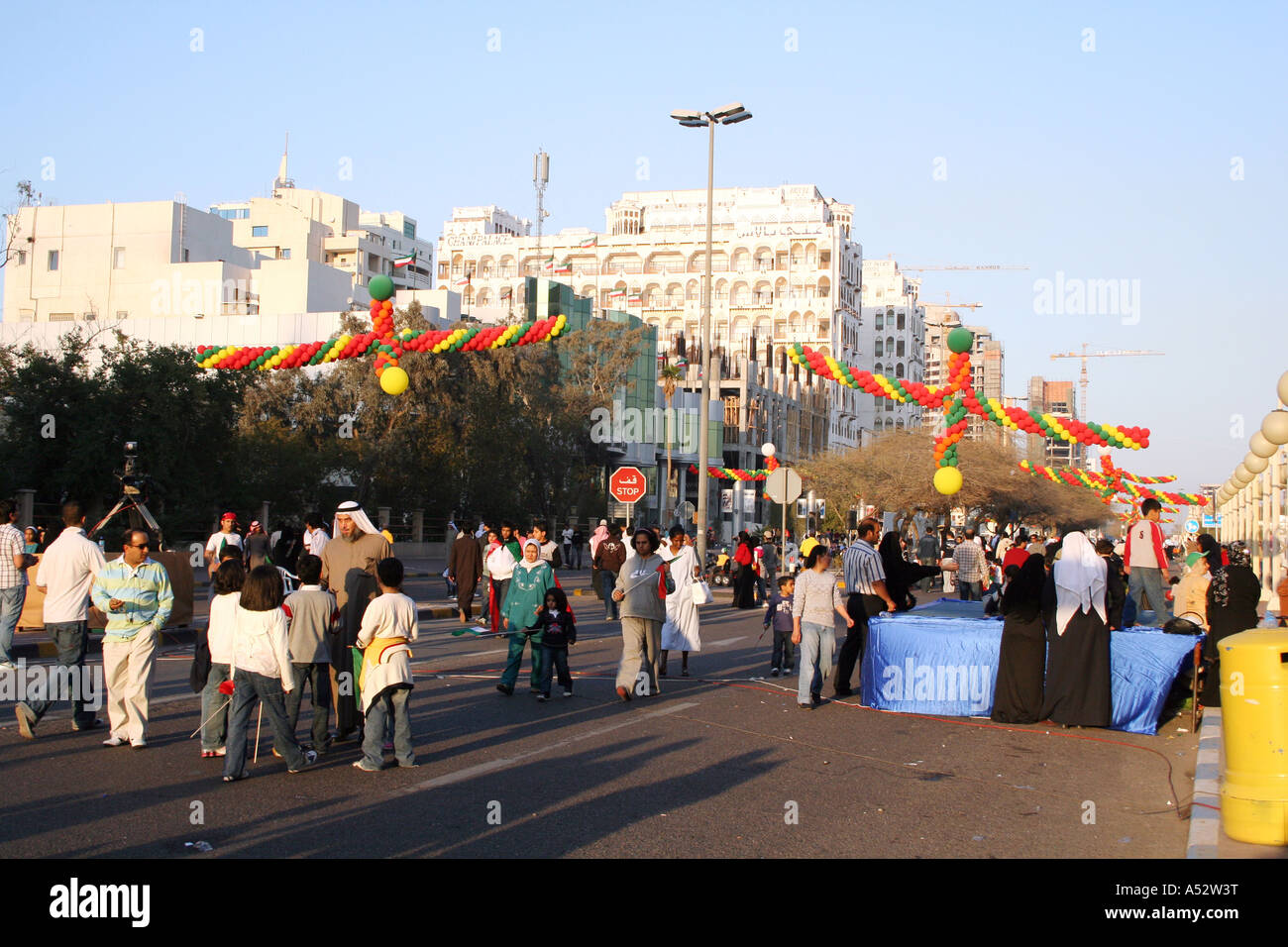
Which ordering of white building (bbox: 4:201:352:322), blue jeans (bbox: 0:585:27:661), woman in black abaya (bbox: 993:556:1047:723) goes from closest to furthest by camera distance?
blue jeans (bbox: 0:585:27:661) → woman in black abaya (bbox: 993:556:1047:723) → white building (bbox: 4:201:352:322)

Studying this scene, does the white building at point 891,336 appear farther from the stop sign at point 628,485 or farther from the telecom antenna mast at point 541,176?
the stop sign at point 628,485

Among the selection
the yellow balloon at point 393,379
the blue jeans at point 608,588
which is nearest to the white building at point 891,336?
the blue jeans at point 608,588

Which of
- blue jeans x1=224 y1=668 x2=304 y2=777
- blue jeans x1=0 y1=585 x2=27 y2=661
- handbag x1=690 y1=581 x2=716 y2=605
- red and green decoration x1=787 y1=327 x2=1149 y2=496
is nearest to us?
blue jeans x1=224 y1=668 x2=304 y2=777

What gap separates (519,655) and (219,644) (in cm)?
411

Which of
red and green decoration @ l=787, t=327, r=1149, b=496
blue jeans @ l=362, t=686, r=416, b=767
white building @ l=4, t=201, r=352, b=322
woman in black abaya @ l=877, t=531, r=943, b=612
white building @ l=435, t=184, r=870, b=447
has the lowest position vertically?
blue jeans @ l=362, t=686, r=416, b=767

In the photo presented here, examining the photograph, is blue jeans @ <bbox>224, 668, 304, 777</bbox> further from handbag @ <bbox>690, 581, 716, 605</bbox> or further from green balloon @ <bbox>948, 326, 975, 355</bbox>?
green balloon @ <bbox>948, 326, 975, 355</bbox>

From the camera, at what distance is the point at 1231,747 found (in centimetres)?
730

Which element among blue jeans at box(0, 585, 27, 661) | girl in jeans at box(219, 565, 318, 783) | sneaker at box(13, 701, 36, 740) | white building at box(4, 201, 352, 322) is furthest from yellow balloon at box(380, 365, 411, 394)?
white building at box(4, 201, 352, 322)

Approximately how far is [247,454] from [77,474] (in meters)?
8.45

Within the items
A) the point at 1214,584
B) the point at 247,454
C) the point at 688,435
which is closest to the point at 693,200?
the point at 688,435

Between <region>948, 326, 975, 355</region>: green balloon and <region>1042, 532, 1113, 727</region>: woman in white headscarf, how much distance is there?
930 cm

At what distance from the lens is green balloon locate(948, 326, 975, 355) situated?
20.5 metres

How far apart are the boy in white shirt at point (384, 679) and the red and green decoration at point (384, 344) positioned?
980cm
